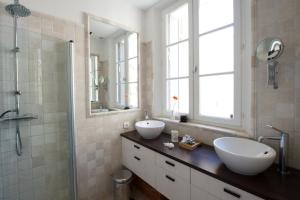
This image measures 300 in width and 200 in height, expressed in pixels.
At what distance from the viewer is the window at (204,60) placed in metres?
1.61

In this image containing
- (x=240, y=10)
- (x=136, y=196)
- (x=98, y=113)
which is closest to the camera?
(x=240, y=10)

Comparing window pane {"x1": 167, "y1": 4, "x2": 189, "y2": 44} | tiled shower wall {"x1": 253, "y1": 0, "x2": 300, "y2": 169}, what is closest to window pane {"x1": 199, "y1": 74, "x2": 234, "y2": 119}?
tiled shower wall {"x1": 253, "y1": 0, "x2": 300, "y2": 169}

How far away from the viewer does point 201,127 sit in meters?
1.73

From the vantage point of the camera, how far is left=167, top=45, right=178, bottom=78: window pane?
217 cm

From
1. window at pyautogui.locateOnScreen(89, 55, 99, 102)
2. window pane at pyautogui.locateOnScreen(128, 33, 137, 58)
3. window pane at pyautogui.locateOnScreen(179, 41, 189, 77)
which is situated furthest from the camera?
window pane at pyautogui.locateOnScreen(128, 33, 137, 58)

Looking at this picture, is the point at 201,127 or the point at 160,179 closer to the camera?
the point at 160,179

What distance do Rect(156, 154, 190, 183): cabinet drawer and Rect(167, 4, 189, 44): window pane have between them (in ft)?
4.95

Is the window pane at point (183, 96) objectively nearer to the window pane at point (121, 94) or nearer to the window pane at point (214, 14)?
the window pane at point (214, 14)

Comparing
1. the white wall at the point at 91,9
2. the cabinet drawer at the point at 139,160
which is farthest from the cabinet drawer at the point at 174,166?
the white wall at the point at 91,9

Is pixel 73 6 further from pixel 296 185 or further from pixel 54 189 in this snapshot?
pixel 296 185

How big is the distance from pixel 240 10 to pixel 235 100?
2.89 feet

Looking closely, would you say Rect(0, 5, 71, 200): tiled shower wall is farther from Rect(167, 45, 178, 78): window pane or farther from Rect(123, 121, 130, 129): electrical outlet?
Rect(167, 45, 178, 78): window pane

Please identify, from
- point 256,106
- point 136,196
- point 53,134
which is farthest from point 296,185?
point 53,134

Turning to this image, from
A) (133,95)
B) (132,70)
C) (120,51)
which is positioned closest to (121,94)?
(133,95)
